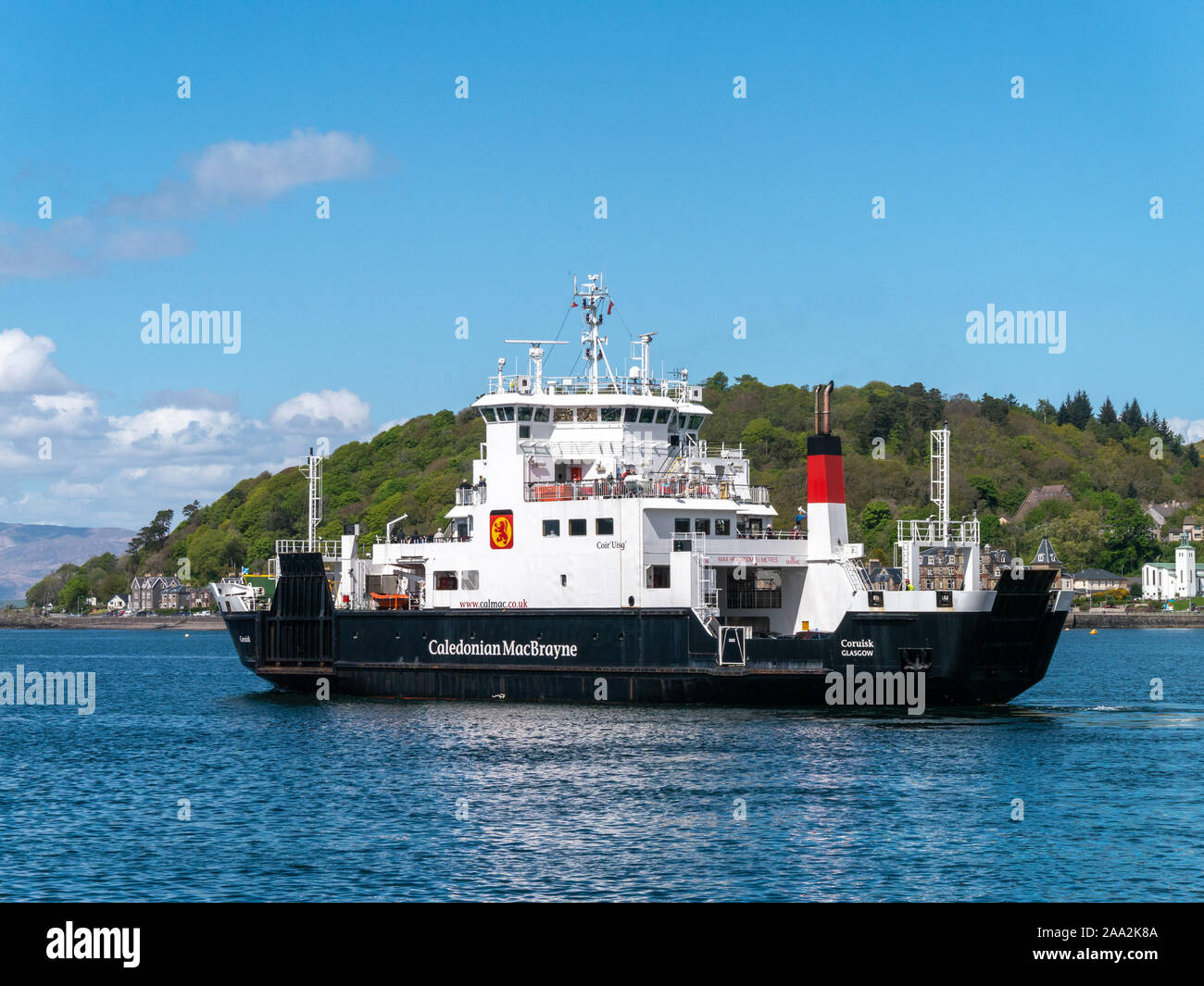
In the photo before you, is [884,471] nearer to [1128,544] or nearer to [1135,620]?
[1135,620]

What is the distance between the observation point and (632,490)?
34.9m

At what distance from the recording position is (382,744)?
29469 millimetres

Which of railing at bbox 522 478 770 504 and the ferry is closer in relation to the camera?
the ferry

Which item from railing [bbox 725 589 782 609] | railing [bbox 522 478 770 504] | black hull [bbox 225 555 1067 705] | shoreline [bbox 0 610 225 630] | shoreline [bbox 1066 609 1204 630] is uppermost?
railing [bbox 522 478 770 504]

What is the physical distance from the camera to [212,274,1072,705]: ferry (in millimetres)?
31391

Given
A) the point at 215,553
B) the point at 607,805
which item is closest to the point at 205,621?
the point at 215,553

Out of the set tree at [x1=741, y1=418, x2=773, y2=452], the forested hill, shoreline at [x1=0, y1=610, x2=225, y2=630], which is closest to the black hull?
the forested hill

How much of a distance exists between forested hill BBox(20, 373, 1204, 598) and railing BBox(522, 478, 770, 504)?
71.9 m

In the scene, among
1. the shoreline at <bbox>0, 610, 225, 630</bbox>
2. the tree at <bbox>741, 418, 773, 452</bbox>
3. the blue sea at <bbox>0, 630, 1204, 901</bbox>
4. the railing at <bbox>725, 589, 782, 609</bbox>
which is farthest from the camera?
the shoreline at <bbox>0, 610, 225, 630</bbox>

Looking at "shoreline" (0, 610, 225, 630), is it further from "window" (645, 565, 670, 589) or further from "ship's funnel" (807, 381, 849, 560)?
"ship's funnel" (807, 381, 849, 560)

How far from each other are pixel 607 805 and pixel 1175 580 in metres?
125
